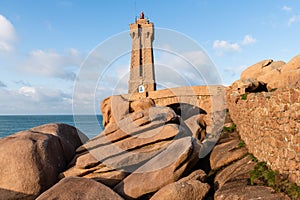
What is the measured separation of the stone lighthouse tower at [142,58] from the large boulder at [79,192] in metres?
23.1

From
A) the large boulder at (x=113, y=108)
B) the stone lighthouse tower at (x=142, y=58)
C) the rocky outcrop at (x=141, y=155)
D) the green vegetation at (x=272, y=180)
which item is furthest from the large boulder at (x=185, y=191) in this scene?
the stone lighthouse tower at (x=142, y=58)

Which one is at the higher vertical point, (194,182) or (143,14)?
(143,14)

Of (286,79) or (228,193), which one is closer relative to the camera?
(228,193)

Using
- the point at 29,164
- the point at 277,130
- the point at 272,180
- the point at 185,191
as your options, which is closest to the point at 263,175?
the point at 272,180

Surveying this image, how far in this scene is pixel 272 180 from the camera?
6.21 meters

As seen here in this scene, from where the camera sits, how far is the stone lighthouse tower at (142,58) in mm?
32562

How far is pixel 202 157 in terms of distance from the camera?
1025 centimetres

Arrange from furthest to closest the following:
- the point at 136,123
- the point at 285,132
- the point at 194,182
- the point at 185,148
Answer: the point at 136,123 → the point at 185,148 → the point at 194,182 → the point at 285,132

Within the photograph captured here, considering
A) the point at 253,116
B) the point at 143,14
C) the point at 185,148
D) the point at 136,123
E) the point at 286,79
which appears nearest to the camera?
the point at 253,116

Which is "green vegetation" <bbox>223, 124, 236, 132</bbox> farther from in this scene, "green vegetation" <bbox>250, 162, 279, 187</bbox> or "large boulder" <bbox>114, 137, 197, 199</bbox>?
"green vegetation" <bbox>250, 162, 279, 187</bbox>

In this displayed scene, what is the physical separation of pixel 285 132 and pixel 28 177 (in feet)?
26.7

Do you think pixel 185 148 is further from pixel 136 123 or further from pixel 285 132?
pixel 285 132

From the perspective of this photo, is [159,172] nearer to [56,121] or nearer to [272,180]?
[272,180]

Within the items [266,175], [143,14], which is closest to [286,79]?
[266,175]
